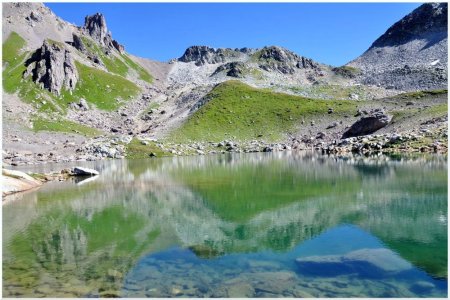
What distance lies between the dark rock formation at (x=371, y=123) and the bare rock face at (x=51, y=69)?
460 feet

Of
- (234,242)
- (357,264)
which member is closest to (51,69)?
(234,242)

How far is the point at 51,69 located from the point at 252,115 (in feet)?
336

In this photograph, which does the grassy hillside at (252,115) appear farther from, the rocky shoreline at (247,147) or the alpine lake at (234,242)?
the alpine lake at (234,242)

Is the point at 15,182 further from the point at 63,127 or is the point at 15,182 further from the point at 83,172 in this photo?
the point at 63,127

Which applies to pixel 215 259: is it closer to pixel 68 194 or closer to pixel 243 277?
pixel 243 277

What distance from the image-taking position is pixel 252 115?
549ft

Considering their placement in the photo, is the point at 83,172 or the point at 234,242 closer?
the point at 234,242

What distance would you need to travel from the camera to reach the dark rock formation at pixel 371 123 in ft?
415

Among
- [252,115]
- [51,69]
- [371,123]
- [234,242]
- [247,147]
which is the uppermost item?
[51,69]

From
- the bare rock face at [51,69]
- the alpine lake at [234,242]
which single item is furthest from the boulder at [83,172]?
the bare rock face at [51,69]

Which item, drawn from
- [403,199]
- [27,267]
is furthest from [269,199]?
[27,267]

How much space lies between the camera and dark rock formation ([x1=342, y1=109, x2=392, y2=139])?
12661 cm

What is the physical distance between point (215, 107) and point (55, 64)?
85.7m

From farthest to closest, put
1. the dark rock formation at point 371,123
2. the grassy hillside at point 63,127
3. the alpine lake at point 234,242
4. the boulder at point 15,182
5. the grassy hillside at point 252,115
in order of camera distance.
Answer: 1. the grassy hillside at point 252,115
2. the grassy hillside at point 63,127
3. the dark rock formation at point 371,123
4. the boulder at point 15,182
5. the alpine lake at point 234,242
